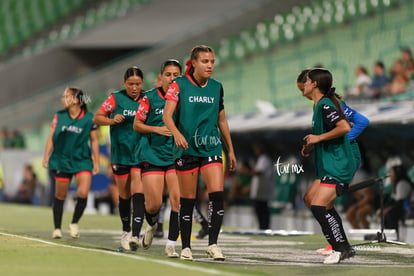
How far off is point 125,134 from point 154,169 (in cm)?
130

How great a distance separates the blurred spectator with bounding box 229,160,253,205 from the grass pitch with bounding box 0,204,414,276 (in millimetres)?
6678

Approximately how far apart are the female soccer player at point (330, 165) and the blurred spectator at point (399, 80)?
8.32m

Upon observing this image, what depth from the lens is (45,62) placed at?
41125 millimetres

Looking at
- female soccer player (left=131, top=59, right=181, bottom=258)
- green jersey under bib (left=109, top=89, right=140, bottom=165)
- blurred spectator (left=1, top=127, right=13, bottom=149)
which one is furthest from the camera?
blurred spectator (left=1, top=127, right=13, bottom=149)

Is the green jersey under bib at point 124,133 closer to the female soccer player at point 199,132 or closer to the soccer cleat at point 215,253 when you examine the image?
the female soccer player at point 199,132

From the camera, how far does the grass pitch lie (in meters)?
9.06

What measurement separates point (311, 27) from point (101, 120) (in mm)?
17270

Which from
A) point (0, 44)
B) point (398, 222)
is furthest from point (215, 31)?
point (398, 222)

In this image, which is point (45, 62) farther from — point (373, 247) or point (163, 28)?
point (373, 247)

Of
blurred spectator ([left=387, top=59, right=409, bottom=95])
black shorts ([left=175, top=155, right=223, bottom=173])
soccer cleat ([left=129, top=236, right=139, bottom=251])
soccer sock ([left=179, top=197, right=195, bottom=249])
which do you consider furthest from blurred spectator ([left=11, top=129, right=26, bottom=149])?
black shorts ([left=175, top=155, right=223, bottom=173])

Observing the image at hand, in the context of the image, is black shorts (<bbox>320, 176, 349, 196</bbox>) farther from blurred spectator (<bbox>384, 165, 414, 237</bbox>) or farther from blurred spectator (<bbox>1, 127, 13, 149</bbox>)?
blurred spectator (<bbox>1, 127, 13, 149</bbox>)

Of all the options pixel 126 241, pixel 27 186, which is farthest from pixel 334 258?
pixel 27 186

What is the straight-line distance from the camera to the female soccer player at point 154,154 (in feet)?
38.6

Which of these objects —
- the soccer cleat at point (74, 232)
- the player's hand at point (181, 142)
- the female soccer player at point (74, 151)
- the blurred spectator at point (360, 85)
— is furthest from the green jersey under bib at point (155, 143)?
the blurred spectator at point (360, 85)
